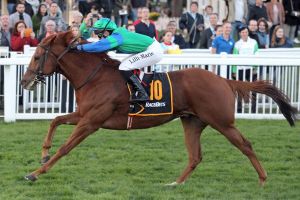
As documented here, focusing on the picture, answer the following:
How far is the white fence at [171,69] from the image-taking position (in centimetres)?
1377

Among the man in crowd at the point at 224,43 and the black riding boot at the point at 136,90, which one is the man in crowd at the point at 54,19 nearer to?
the man in crowd at the point at 224,43

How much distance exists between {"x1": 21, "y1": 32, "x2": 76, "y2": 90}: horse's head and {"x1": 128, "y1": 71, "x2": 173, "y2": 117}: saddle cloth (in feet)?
2.86

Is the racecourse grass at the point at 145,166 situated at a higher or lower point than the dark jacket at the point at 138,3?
lower

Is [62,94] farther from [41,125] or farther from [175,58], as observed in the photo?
[175,58]

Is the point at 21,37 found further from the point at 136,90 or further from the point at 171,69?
the point at 136,90

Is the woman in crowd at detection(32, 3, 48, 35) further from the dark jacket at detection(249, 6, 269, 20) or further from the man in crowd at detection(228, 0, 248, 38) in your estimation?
the dark jacket at detection(249, 6, 269, 20)

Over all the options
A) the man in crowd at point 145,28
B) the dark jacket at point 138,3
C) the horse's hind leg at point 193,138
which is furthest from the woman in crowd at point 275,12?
the horse's hind leg at point 193,138

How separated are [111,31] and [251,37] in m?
7.80

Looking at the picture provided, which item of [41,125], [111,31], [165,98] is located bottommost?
[41,125]

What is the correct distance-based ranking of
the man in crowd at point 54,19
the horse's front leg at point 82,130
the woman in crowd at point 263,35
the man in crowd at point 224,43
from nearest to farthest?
the horse's front leg at point 82,130 < the man in crowd at point 224,43 < the man in crowd at point 54,19 < the woman in crowd at point 263,35

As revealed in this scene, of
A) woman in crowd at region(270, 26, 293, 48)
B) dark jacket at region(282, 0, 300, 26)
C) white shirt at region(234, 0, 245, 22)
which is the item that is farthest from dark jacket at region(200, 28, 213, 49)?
dark jacket at region(282, 0, 300, 26)

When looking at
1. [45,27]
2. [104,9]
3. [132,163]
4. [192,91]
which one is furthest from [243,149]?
[104,9]

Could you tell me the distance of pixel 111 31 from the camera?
31.6ft

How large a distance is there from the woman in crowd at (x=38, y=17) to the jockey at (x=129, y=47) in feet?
25.9
